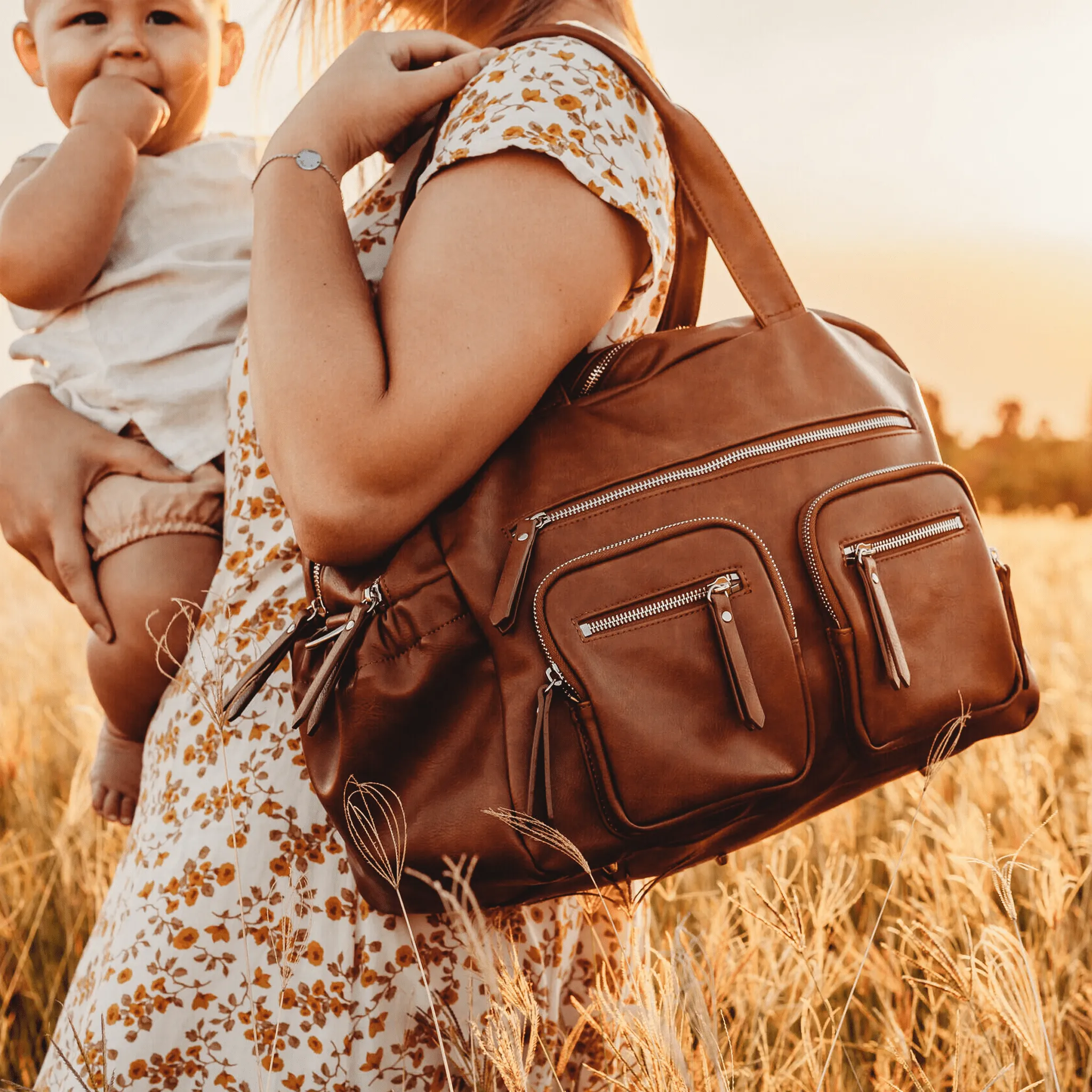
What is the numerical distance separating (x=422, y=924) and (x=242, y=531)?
55cm

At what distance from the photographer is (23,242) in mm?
1432

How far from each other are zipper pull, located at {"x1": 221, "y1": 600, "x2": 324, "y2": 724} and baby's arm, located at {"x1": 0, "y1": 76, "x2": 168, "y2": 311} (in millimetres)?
692

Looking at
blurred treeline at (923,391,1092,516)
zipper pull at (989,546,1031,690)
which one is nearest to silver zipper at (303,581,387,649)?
zipper pull at (989,546,1031,690)

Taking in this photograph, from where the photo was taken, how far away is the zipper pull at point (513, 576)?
1.05 m

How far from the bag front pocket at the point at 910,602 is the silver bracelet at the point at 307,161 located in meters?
0.67

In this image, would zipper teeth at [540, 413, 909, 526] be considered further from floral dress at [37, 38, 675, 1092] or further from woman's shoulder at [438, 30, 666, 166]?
woman's shoulder at [438, 30, 666, 166]

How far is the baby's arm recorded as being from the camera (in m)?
1.44

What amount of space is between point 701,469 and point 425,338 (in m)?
0.33

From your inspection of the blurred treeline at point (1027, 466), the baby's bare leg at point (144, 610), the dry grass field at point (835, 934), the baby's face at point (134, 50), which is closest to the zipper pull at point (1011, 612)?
the dry grass field at point (835, 934)

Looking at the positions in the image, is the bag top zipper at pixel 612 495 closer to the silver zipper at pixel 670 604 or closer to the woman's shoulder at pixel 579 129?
the silver zipper at pixel 670 604

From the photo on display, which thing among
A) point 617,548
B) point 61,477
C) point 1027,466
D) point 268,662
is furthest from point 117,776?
point 1027,466

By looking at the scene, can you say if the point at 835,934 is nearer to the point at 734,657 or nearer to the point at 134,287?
the point at 734,657

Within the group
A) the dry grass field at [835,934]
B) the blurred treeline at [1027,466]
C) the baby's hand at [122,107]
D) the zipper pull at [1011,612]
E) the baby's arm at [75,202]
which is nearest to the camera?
the dry grass field at [835,934]

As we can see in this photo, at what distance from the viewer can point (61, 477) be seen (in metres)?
1.48
